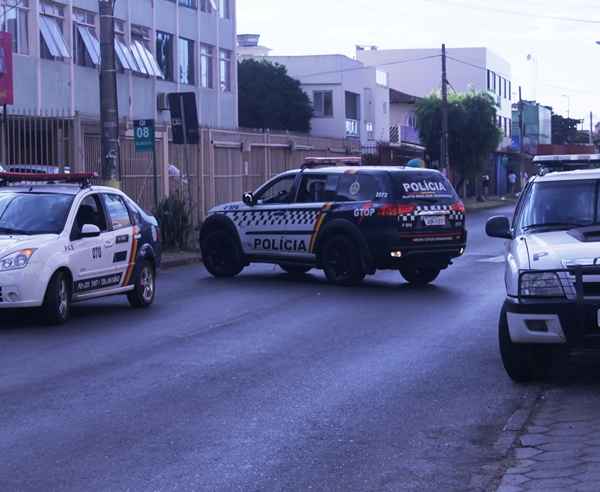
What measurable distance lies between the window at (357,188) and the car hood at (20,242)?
6.02 metres

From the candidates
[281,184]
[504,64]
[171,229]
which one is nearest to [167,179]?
[171,229]

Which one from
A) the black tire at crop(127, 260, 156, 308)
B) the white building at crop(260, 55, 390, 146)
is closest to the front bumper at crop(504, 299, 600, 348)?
the black tire at crop(127, 260, 156, 308)

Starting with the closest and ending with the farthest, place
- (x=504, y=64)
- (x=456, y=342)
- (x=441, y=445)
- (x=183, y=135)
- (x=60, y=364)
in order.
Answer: (x=441, y=445) → (x=60, y=364) → (x=456, y=342) → (x=183, y=135) → (x=504, y=64)

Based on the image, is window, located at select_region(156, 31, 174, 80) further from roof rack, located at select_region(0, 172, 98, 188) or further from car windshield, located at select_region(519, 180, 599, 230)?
car windshield, located at select_region(519, 180, 599, 230)

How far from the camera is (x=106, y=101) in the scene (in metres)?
20.9

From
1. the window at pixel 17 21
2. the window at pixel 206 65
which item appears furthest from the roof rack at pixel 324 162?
the window at pixel 206 65

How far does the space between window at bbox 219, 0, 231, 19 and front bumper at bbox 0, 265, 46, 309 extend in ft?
126

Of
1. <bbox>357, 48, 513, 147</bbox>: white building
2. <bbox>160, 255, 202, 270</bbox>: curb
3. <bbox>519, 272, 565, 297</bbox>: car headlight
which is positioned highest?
<bbox>357, 48, 513, 147</bbox>: white building

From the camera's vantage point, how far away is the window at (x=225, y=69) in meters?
50.1

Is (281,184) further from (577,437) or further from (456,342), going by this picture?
(577,437)

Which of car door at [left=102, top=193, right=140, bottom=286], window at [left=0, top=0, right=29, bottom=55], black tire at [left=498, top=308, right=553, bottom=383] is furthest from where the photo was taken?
window at [left=0, top=0, right=29, bottom=55]

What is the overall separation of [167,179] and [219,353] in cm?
1815

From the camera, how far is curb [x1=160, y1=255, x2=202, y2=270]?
22.4 meters

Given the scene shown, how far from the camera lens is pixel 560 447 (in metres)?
7.28
